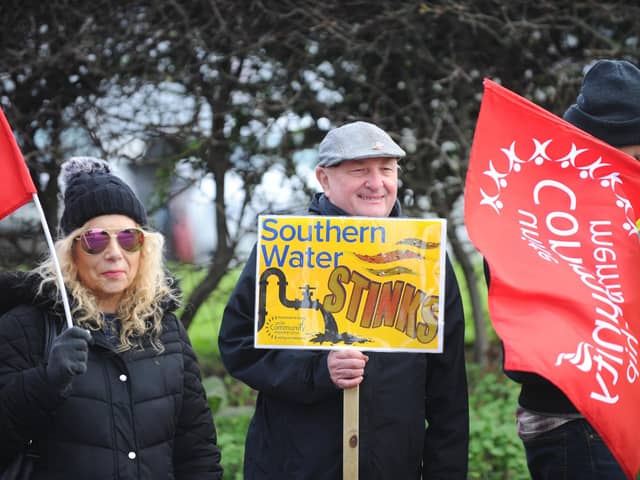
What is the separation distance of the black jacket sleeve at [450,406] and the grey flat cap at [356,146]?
51 cm

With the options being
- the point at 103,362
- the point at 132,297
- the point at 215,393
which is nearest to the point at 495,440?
the point at 215,393

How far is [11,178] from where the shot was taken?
314 centimetres

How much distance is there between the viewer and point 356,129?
3213mm

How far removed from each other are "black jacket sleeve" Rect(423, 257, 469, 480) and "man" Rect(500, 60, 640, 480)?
→ 0.19 meters

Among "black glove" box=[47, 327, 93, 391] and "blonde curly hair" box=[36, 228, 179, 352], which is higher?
"blonde curly hair" box=[36, 228, 179, 352]

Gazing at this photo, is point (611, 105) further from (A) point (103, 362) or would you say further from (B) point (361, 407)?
(A) point (103, 362)

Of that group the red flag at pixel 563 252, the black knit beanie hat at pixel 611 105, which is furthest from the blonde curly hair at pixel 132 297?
the black knit beanie hat at pixel 611 105

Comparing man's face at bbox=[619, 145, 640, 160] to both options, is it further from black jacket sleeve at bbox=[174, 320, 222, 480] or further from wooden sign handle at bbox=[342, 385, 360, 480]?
black jacket sleeve at bbox=[174, 320, 222, 480]

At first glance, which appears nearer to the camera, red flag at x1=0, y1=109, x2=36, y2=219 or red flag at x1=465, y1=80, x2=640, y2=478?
red flag at x1=465, y1=80, x2=640, y2=478

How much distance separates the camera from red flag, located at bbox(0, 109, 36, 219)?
10.3 ft

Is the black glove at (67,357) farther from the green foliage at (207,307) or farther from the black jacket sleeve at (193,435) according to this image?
the green foliage at (207,307)

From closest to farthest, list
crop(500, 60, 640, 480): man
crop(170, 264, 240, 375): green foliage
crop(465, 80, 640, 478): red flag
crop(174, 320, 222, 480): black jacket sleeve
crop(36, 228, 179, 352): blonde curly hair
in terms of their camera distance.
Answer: crop(465, 80, 640, 478): red flag → crop(500, 60, 640, 480): man → crop(36, 228, 179, 352): blonde curly hair → crop(174, 320, 222, 480): black jacket sleeve → crop(170, 264, 240, 375): green foliage

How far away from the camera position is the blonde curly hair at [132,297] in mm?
3088

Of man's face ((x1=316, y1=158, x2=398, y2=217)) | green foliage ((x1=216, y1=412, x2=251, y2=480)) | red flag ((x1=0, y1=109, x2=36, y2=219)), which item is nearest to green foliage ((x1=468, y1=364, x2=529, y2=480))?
green foliage ((x1=216, y1=412, x2=251, y2=480))
